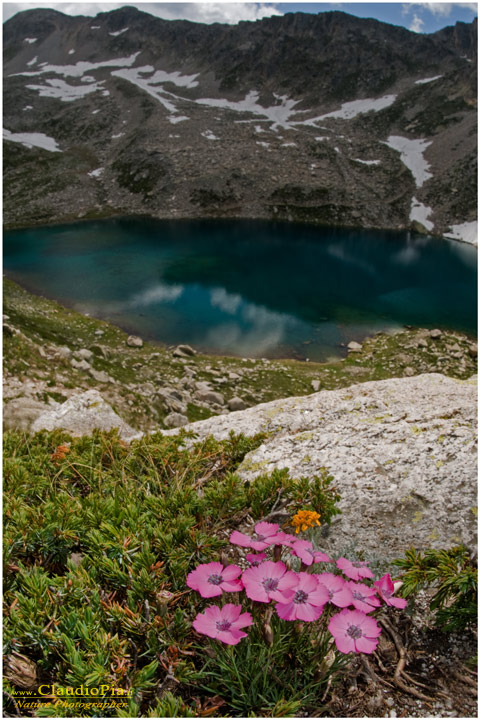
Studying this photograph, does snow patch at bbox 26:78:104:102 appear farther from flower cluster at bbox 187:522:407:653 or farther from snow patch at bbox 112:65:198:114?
flower cluster at bbox 187:522:407:653

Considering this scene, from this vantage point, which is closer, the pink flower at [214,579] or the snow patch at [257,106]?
the pink flower at [214,579]

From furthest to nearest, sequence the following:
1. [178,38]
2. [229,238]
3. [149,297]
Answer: [178,38] < [229,238] < [149,297]

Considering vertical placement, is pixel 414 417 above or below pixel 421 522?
above

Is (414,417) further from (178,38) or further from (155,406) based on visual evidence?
(178,38)

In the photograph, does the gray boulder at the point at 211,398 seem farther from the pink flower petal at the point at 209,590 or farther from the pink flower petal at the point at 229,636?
the pink flower petal at the point at 229,636

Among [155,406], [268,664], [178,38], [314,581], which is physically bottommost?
[155,406]

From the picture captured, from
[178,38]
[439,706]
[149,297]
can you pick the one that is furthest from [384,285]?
[178,38]

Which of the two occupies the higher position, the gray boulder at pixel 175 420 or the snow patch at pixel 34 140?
the snow patch at pixel 34 140

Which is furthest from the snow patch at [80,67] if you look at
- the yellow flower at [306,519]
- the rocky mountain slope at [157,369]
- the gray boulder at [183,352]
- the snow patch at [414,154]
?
the yellow flower at [306,519]
